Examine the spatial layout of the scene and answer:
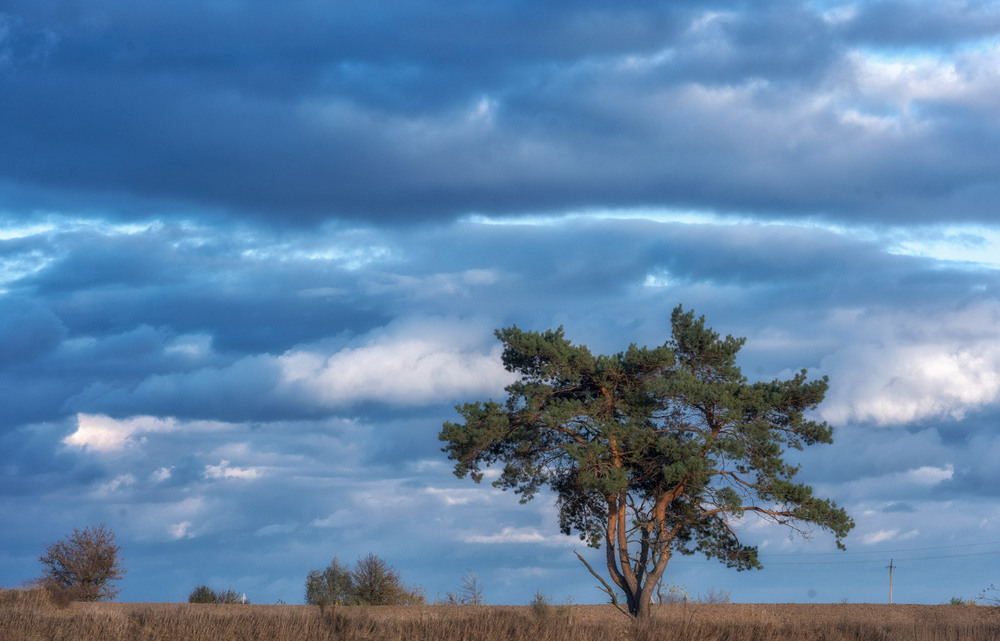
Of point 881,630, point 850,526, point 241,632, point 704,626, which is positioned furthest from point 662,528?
point 241,632

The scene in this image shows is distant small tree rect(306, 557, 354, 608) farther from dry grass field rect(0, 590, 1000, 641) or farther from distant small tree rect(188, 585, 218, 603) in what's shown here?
dry grass field rect(0, 590, 1000, 641)

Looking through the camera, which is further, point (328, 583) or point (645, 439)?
point (328, 583)

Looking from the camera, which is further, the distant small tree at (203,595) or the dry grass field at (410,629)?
the distant small tree at (203,595)

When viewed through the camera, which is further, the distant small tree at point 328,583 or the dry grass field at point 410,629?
the distant small tree at point 328,583

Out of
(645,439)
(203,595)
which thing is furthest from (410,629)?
(203,595)

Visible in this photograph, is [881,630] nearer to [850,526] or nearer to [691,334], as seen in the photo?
[850,526]

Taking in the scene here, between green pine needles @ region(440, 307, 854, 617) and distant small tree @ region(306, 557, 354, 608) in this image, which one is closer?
green pine needles @ region(440, 307, 854, 617)

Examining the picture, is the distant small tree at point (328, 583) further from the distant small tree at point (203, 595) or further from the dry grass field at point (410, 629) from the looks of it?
the dry grass field at point (410, 629)

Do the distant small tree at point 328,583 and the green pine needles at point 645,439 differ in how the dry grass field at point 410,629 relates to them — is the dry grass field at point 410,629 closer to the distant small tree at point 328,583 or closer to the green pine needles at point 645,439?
the green pine needles at point 645,439

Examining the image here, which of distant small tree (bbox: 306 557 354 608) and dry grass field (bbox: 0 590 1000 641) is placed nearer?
dry grass field (bbox: 0 590 1000 641)

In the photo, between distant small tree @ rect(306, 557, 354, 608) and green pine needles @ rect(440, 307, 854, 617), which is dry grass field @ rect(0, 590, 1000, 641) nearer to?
green pine needles @ rect(440, 307, 854, 617)

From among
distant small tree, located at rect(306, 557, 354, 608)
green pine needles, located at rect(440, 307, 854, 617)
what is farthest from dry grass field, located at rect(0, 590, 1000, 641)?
distant small tree, located at rect(306, 557, 354, 608)

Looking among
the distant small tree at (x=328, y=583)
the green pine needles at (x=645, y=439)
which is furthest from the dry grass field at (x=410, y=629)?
the distant small tree at (x=328, y=583)

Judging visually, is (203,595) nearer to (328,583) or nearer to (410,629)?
(328,583)
